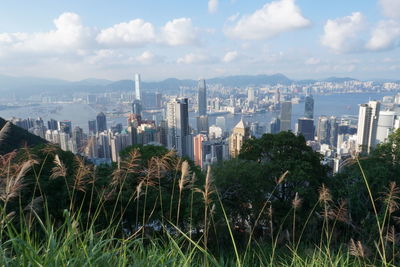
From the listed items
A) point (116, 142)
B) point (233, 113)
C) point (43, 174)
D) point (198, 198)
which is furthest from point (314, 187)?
point (233, 113)

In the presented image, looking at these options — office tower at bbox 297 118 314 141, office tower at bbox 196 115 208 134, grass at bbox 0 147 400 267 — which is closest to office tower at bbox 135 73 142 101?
office tower at bbox 196 115 208 134

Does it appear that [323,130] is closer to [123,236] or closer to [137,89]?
[123,236]

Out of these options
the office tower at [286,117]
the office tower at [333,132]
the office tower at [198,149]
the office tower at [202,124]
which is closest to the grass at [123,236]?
the office tower at [198,149]

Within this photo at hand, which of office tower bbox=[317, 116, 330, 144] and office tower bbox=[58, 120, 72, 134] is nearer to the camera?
office tower bbox=[58, 120, 72, 134]

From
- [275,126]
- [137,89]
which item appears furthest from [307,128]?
[137,89]

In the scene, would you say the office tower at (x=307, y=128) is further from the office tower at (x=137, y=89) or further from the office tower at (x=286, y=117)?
the office tower at (x=137, y=89)

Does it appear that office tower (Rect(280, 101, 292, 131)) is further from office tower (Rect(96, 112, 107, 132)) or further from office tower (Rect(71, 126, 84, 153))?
office tower (Rect(71, 126, 84, 153))
